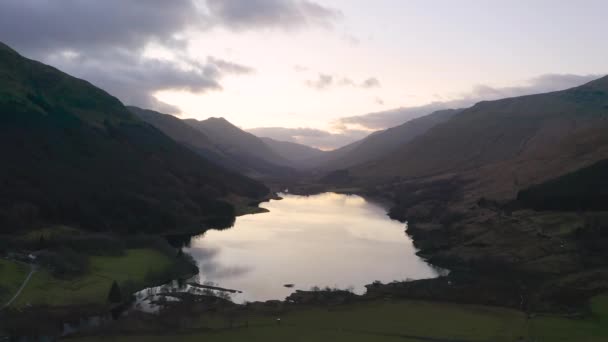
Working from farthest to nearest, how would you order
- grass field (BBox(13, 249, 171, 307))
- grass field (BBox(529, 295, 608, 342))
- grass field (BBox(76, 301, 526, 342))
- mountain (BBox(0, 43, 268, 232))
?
mountain (BBox(0, 43, 268, 232)) < grass field (BBox(13, 249, 171, 307)) < grass field (BBox(76, 301, 526, 342)) < grass field (BBox(529, 295, 608, 342))

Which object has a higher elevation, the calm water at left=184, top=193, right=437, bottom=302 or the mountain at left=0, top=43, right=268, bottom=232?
the mountain at left=0, top=43, right=268, bottom=232

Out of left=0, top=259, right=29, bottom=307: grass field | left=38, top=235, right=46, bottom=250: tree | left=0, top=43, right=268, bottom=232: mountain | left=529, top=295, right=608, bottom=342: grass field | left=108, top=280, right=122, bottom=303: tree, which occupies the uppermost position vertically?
left=0, top=43, right=268, bottom=232: mountain

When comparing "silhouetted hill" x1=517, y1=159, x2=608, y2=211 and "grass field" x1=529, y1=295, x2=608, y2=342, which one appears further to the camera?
"silhouetted hill" x1=517, y1=159, x2=608, y2=211

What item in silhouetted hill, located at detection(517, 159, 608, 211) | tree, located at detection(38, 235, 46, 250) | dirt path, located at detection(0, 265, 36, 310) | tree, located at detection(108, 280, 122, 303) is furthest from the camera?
silhouetted hill, located at detection(517, 159, 608, 211)

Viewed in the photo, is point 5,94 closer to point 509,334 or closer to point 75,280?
point 75,280

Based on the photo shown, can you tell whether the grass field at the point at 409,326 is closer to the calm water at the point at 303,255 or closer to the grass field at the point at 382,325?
the grass field at the point at 382,325

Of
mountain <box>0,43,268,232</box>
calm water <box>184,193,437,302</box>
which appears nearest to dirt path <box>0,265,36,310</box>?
calm water <box>184,193,437,302</box>

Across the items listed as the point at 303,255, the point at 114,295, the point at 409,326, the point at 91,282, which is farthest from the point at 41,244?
the point at 409,326

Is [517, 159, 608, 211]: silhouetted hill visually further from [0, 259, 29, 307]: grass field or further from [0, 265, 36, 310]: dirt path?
[0, 259, 29, 307]: grass field
